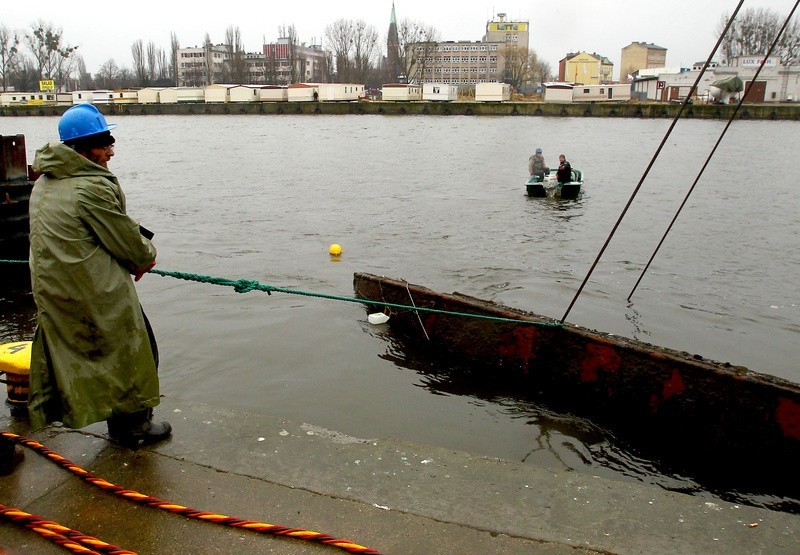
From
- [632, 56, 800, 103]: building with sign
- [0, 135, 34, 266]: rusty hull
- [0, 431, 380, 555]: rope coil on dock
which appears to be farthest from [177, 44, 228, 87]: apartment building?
[0, 431, 380, 555]: rope coil on dock

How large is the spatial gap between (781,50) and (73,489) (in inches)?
4568

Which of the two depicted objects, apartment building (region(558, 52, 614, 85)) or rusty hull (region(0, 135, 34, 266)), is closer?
rusty hull (region(0, 135, 34, 266))

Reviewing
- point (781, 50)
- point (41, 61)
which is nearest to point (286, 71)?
point (41, 61)

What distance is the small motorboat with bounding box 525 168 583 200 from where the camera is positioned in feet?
76.3

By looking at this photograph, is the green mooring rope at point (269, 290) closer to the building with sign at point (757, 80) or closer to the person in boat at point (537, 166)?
the person in boat at point (537, 166)

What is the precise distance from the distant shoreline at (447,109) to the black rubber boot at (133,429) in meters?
79.7

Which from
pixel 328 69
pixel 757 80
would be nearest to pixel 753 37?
pixel 757 80

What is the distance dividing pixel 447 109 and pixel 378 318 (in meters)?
83.3

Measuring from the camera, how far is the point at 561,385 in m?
6.60

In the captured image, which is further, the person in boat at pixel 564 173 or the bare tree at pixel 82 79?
the bare tree at pixel 82 79

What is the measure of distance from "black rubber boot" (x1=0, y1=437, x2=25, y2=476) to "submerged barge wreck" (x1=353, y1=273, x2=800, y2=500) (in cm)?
316

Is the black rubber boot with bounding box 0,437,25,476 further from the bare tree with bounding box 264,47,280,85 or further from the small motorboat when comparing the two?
the bare tree with bounding box 264,47,280,85

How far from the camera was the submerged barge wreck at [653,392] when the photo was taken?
5.30 meters

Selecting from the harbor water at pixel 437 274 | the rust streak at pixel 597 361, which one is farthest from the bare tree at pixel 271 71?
the rust streak at pixel 597 361
